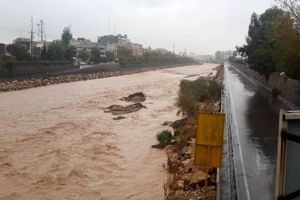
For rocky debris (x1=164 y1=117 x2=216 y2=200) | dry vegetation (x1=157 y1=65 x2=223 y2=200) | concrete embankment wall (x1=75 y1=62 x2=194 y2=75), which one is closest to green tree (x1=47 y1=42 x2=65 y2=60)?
concrete embankment wall (x1=75 y1=62 x2=194 y2=75)

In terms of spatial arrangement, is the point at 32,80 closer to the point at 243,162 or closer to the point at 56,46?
the point at 56,46

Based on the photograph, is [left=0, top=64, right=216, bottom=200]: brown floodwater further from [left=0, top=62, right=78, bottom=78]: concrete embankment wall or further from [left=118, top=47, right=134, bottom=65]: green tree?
[left=118, top=47, right=134, bottom=65]: green tree

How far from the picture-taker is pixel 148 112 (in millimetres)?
27656

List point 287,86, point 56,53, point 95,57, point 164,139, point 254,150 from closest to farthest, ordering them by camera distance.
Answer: point 254,150, point 164,139, point 287,86, point 56,53, point 95,57

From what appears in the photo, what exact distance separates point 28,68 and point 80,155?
4321 cm

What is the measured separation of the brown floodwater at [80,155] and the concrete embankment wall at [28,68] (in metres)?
22.3

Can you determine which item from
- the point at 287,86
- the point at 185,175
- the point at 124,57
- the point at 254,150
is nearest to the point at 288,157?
the point at 185,175

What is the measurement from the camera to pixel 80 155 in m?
15.5

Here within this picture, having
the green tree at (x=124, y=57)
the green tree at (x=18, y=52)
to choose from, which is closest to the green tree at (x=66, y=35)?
the green tree at (x=124, y=57)

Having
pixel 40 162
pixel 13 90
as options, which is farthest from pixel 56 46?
pixel 40 162

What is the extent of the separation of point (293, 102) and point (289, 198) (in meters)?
21.5

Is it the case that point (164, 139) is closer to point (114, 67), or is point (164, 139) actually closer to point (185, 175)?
point (185, 175)

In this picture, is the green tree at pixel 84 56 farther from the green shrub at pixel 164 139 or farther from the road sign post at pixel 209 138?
the road sign post at pixel 209 138

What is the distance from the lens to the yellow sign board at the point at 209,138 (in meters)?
7.06
